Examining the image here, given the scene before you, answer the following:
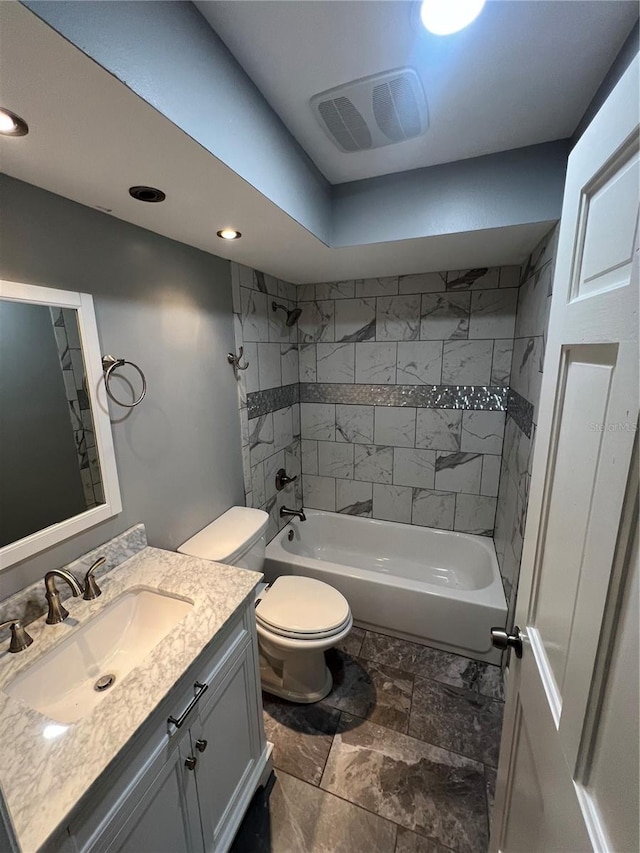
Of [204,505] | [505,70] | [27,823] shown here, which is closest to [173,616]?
[27,823]

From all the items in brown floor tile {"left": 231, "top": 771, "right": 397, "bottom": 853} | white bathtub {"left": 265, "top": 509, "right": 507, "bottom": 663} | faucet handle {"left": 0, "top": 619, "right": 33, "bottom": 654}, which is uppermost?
faucet handle {"left": 0, "top": 619, "right": 33, "bottom": 654}

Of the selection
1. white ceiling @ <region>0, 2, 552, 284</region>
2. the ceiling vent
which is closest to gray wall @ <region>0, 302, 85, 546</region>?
white ceiling @ <region>0, 2, 552, 284</region>

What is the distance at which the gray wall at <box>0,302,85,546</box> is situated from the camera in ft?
3.12

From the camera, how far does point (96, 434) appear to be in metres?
1.20

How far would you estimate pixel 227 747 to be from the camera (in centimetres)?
110

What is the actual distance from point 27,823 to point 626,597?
999 millimetres

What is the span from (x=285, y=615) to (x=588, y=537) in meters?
1.44

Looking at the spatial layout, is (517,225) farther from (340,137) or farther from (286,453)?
(286,453)

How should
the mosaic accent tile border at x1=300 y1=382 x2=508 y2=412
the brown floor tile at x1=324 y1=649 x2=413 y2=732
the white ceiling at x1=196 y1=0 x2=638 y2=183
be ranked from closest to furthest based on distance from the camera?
the white ceiling at x1=196 y1=0 x2=638 y2=183 → the brown floor tile at x1=324 y1=649 x2=413 y2=732 → the mosaic accent tile border at x1=300 y1=382 x2=508 y2=412

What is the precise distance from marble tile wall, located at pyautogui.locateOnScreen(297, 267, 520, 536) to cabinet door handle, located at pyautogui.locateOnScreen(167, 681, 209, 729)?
191 centimetres

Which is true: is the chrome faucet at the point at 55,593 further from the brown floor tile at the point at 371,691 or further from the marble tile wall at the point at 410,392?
the marble tile wall at the point at 410,392

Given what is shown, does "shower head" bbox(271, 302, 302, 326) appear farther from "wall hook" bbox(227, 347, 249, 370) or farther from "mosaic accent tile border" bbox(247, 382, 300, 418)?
"wall hook" bbox(227, 347, 249, 370)

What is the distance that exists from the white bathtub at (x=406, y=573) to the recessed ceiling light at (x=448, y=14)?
221 cm

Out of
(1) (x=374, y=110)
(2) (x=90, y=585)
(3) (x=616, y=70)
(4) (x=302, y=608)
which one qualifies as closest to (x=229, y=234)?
(1) (x=374, y=110)
